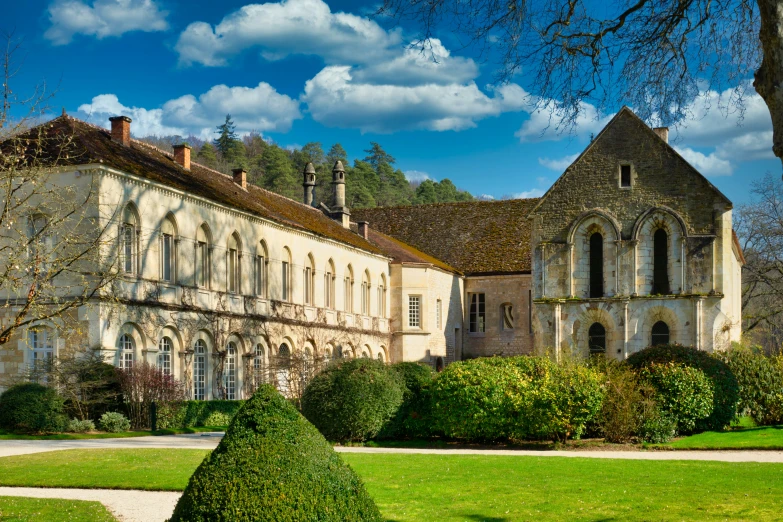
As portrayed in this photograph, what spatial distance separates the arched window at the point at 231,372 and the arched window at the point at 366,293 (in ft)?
41.8

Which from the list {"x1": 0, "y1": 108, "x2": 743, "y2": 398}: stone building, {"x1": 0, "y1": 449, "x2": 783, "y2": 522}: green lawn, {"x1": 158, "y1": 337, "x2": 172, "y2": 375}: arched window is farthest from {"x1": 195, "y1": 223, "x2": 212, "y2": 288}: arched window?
{"x1": 0, "y1": 449, "x2": 783, "y2": 522}: green lawn

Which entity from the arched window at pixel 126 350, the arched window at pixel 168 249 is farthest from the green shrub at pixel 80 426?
the arched window at pixel 168 249

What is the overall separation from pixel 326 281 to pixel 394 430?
70.4ft

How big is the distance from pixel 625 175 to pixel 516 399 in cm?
2439

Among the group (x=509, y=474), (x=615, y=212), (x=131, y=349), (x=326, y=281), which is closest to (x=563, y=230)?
(x=615, y=212)

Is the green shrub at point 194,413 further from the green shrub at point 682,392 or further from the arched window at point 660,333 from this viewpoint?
the arched window at point 660,333

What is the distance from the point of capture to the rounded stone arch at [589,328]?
44469mm

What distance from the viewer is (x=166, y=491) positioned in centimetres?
1551

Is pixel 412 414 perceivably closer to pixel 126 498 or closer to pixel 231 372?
pixel 126 498

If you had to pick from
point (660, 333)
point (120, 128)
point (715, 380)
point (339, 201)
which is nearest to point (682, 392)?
point (715, 380)

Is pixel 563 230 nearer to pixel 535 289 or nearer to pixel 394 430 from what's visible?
pixel 535 289

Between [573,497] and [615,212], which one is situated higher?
[615,212]

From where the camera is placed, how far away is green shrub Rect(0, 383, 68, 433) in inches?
1055

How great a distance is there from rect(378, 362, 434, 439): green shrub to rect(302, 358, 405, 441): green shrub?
0.27m
